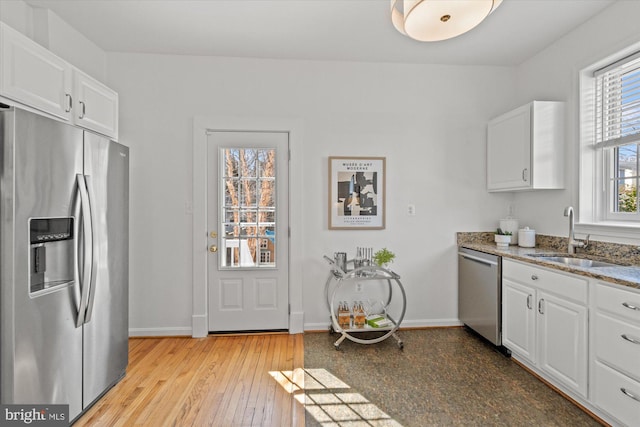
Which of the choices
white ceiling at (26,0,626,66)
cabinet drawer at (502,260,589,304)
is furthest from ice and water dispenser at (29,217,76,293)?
cabinet drawer at (502,260,589,304)

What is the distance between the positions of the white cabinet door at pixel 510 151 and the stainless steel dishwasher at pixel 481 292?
741 mm

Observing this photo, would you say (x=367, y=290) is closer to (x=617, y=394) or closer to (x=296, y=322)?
(x=296, y=322)

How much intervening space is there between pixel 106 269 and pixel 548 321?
3.00m

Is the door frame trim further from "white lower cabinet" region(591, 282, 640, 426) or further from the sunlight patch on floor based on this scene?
"white lower cabinet" region(591, 282, 640, 426)

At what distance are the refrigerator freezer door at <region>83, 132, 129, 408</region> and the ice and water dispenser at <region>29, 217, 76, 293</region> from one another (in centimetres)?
16

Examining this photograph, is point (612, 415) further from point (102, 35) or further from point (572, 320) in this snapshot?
point (102, 35)

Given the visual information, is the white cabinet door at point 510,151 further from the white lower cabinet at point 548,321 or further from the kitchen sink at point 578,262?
the white lower cabinet at point 548,321

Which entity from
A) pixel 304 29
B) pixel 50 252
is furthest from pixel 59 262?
pixel 304 29

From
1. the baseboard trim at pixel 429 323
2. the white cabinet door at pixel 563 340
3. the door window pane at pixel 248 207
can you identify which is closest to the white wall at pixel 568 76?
the white cabinet door at pixel 563 340

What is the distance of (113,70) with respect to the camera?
10.2ft

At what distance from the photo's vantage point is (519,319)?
8.21 ft

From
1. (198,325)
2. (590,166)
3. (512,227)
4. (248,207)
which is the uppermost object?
(590,166)

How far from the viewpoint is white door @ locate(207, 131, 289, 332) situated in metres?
3.19

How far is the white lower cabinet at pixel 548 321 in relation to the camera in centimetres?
198
